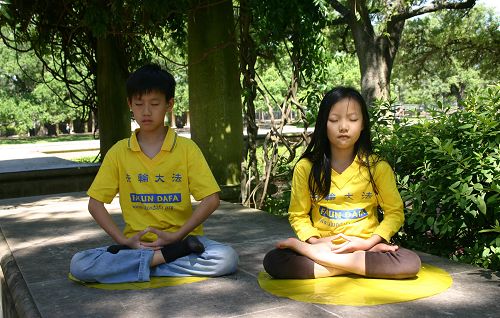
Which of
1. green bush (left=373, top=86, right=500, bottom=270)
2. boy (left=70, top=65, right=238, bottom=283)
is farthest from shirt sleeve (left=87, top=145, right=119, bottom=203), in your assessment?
green bush (left=373, top=86, right=500, bottom=270)

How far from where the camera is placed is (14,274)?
379cm

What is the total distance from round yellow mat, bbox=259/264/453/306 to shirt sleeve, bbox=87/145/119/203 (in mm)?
1002

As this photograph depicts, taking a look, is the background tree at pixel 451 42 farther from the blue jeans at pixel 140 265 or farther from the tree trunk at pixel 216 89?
the blue jeans at pixel 140 265

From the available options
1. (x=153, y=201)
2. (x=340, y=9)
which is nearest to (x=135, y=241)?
(x=153, y=201)

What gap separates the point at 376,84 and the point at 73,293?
Result: 44.0ft

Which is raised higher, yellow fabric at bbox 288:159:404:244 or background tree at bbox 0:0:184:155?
background tree at bbox 0:0:184:155

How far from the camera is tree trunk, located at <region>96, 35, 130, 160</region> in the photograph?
966 centimetres

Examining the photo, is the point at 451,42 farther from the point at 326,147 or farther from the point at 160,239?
the point at 160,239

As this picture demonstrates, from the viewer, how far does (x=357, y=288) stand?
314 centimetres

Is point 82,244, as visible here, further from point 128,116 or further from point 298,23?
point 128,116

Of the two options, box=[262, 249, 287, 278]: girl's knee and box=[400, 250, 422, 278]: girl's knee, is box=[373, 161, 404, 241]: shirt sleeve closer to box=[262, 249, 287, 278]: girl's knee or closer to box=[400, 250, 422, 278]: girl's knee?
box=[400, 250, 422, 278]: girl's knee

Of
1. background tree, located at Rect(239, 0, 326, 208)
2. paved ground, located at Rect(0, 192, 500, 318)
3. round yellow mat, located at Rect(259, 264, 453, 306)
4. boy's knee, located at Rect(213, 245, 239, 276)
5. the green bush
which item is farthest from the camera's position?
background tree, located at Rect(239, 0, 326, 208)

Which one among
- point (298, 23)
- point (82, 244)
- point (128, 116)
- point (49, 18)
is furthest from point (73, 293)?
point (49, 18)

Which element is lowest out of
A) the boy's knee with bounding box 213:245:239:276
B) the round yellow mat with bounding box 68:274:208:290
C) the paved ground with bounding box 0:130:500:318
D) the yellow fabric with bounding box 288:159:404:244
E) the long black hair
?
the paved ground with bounding box 0:130:500:318
